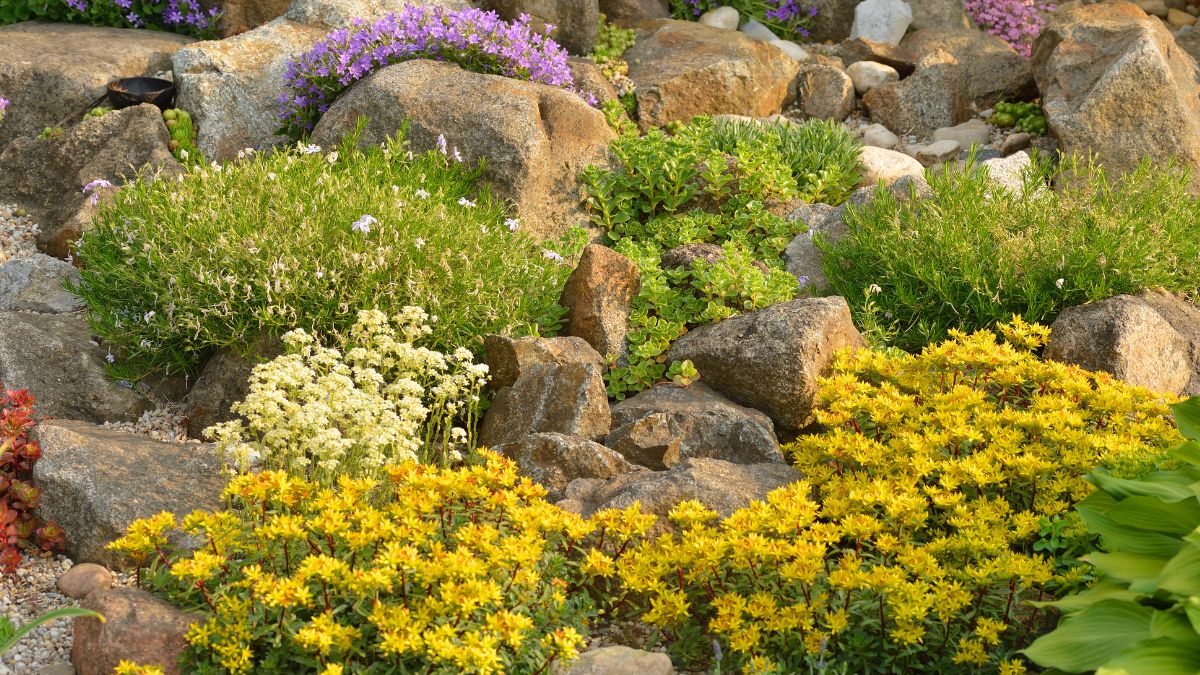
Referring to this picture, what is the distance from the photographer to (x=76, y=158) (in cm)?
860

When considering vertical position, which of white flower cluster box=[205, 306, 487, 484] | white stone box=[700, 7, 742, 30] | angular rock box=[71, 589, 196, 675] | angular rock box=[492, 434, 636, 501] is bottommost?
white stone box=[700, 7, 742, 30]

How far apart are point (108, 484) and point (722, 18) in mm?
8659

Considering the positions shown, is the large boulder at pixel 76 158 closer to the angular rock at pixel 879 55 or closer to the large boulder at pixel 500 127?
the large boulder at pixel 500 127

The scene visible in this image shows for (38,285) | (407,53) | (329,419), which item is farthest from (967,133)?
(38,285)

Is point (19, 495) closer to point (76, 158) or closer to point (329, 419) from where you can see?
point (329, 419)

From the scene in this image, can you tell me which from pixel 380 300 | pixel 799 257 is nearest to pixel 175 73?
pixel 380 300

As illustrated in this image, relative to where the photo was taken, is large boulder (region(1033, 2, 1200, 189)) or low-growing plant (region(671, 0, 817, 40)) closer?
large boulder (region(1033, 2, 1200, 189))

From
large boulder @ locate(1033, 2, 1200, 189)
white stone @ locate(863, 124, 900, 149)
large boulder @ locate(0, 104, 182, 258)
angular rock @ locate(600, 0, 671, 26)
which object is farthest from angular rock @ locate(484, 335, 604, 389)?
A: angular rock @ locate(600, 0, 671, 26)

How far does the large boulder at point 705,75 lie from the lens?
9.97 meters

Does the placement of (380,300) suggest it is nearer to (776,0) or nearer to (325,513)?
(325,513)

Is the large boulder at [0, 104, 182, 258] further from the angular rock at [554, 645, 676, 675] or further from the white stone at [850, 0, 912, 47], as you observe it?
the white stone at [850, 0, 912, 47]

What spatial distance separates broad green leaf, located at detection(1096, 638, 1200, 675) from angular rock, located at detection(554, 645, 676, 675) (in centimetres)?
130

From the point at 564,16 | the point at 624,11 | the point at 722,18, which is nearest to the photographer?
the point at 564,16

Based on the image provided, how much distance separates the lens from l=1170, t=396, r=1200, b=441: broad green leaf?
3938mm
